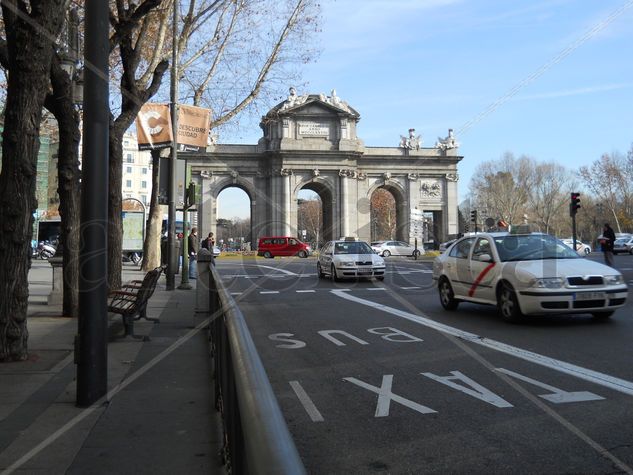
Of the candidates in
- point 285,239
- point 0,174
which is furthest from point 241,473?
point 285,239

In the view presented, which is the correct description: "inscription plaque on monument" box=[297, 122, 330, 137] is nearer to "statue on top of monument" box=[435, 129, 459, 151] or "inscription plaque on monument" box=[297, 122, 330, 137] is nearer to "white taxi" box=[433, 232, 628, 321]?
"statue on top of monument" box=[435, 129, 459, 151]

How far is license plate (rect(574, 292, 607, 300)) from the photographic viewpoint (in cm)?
922

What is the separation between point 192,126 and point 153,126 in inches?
78.5

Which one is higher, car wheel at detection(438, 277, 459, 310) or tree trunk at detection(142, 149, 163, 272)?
tree trunk at detection(142, 149, 163, 272)

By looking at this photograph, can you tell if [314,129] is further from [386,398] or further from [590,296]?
[386,398]

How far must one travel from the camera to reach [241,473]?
6.88 ft

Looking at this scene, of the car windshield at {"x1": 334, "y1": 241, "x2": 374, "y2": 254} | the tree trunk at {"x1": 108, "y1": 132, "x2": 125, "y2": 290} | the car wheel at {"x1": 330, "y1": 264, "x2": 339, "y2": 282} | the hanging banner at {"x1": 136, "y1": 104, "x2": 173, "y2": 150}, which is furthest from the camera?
the car windshield at {"x1": 334, "y1": 241, "x2": 374, "y2": 254}

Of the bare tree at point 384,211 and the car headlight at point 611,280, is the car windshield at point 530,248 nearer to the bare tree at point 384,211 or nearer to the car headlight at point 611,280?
the car headlight at point 611,280

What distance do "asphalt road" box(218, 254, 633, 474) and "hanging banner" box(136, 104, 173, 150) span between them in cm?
868

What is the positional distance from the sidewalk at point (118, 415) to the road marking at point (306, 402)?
759mm

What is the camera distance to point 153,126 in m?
17.5

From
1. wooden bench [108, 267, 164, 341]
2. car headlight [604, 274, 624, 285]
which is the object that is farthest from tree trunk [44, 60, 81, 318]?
car headlight [604, 274, 624, 285]

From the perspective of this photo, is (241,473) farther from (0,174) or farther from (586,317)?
(586,317)

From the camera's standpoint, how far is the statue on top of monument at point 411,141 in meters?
71.7
